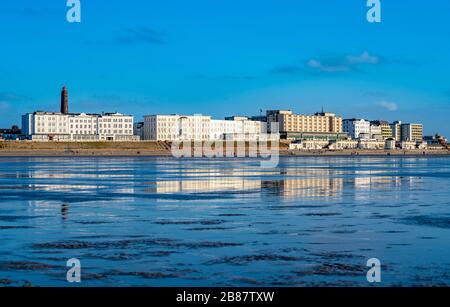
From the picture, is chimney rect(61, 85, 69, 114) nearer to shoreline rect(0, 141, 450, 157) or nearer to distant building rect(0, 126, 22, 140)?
distant building rect(0, 126, 22, 140)

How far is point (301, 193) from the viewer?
98.8ft

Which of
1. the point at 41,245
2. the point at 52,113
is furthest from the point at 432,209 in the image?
the point at 52,113

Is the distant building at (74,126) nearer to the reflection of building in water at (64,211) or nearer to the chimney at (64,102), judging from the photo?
the chimney at (64,102)

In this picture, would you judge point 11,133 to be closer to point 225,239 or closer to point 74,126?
point 74,126

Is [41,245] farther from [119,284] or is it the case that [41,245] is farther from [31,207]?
[31,207]

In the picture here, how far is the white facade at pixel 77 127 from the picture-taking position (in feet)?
557

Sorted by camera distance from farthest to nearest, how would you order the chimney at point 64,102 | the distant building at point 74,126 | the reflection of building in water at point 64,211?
the chimney at point 64,102
the distant building at point 74,126
the reflection of building in water at point 64,211

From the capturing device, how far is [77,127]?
17450cm

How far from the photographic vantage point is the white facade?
170m

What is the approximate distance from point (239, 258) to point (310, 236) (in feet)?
11.2
